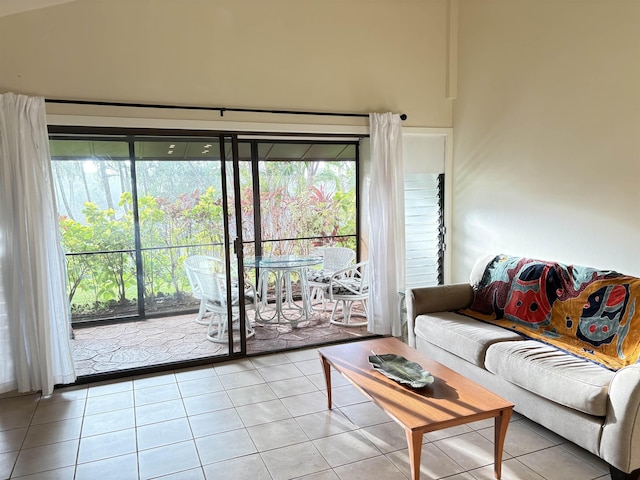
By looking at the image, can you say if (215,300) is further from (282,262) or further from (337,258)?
(337,258)

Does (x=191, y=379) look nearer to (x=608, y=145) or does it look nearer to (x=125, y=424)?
(x=125, y=424)

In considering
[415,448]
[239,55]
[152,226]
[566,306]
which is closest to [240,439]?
[415,448]

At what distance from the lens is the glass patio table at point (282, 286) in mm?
4836

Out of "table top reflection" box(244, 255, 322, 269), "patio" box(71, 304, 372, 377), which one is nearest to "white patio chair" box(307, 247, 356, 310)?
"table top reflection" box(244, 255, 322, 269)

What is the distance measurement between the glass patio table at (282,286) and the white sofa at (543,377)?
58.8 inches

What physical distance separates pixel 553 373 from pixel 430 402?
76cm

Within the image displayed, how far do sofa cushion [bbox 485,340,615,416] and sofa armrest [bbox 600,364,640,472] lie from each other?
0.06 metres

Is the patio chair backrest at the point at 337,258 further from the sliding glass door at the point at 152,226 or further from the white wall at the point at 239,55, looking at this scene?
the white wall at the point at 239,55

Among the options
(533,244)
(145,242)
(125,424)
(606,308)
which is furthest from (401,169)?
(125,424)

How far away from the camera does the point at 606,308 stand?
2811 millimetres

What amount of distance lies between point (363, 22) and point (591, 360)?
3.31m

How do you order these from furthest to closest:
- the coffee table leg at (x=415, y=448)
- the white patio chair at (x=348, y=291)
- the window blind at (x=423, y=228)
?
the white patio chair at (x=348, y=291) → the window blind at (x=423, y=228) → the coffee table leg at (x=415, y=448)

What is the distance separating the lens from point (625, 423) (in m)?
2.12

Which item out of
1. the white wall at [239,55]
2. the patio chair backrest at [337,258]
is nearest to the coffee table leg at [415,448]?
the white wall at [239,55]
